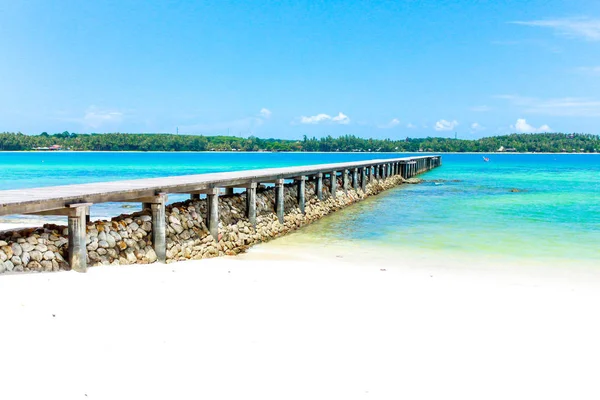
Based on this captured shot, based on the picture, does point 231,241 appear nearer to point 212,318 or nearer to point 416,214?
point 212,318

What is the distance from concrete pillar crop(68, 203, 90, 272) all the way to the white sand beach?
270 millimetres

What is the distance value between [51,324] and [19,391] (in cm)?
156

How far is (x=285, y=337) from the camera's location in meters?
6.68

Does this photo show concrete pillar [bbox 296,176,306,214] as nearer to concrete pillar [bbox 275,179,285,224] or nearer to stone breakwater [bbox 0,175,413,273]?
stone breakwater [bbox 0,175,413,273]

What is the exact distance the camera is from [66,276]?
855 centimetres

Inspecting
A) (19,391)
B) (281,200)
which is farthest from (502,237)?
(19,391)

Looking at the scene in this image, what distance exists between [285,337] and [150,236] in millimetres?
5252

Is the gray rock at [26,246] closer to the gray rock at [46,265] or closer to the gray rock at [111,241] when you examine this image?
the gray rock at [46,265]

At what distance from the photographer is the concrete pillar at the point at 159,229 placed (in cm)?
1101

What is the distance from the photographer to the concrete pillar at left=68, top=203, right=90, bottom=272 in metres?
9.02

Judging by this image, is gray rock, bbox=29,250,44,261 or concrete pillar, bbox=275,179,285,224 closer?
gray rock, bbox=29,250,44,261

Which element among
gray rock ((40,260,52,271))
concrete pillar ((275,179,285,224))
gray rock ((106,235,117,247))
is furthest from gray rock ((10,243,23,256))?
concrete pillar ((275,179,285,224))

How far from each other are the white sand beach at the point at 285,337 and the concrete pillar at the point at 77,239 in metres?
0.27

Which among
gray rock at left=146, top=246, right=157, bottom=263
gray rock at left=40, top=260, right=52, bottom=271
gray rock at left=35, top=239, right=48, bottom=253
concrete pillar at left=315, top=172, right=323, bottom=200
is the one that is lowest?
gray rock at left=146, top=246, right=157, bottom=263
